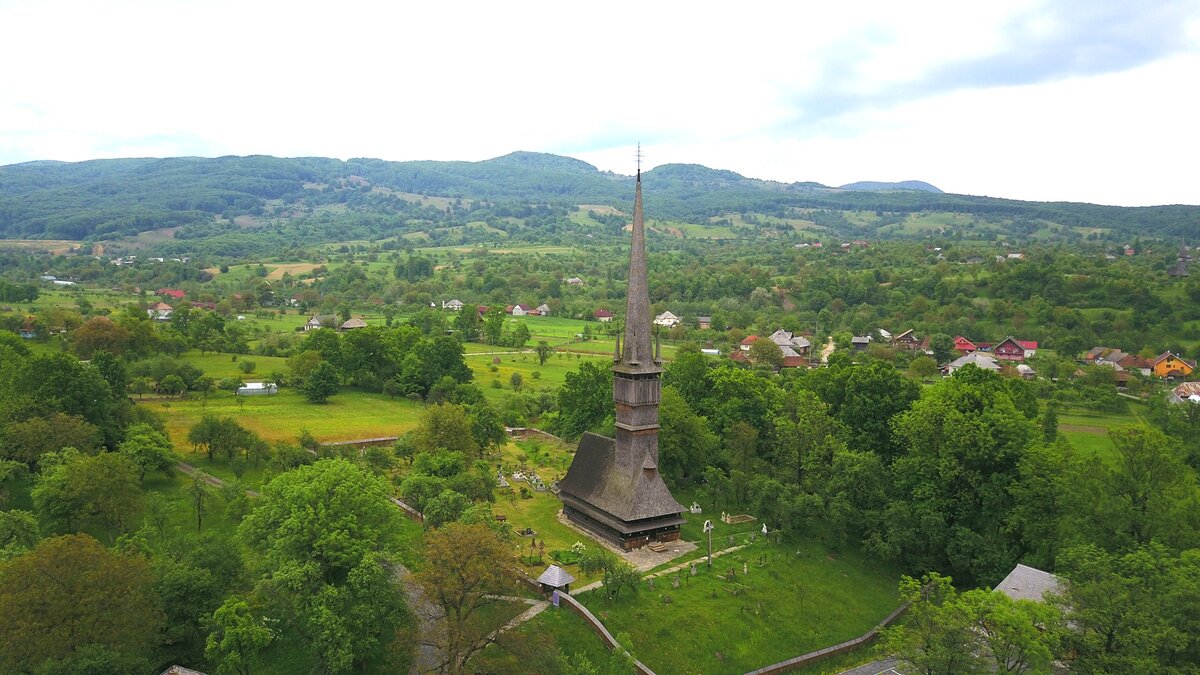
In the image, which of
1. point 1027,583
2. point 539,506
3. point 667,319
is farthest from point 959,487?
point 667,319

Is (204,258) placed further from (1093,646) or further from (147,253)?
(1093,646)

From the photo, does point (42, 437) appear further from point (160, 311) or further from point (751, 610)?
A: point (160, 311)

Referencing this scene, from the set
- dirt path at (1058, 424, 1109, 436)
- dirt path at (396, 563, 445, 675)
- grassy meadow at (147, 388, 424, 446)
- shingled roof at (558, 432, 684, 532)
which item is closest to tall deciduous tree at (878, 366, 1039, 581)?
shingled roof at (558, 432, 684, 532)

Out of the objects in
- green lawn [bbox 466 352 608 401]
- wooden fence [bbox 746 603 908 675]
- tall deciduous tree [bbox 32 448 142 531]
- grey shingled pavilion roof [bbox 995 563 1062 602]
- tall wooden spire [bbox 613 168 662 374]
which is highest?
tall wooden spire [bbox 613 168 662 374]

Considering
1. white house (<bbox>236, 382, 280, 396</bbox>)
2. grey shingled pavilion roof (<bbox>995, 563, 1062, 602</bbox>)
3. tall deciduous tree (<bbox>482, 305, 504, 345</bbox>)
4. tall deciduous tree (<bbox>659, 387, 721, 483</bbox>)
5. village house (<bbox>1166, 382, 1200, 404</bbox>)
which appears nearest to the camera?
grey shingled pavilion roof (<bbox>995, 563, 1062, 602</bbox>)

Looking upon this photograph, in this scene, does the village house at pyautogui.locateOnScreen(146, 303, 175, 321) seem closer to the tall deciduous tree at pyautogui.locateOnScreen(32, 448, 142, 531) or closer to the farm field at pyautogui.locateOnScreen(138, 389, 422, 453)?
the farm field at pyautogui.locateOnScreen(138, 389, 422, 453)

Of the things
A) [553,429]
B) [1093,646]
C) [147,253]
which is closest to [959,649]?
[1093,646]

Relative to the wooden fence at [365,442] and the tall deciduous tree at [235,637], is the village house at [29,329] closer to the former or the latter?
the wooden fence at [365,442]

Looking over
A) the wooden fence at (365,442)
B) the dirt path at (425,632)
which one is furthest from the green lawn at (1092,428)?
the wooden fence at (365,442)
